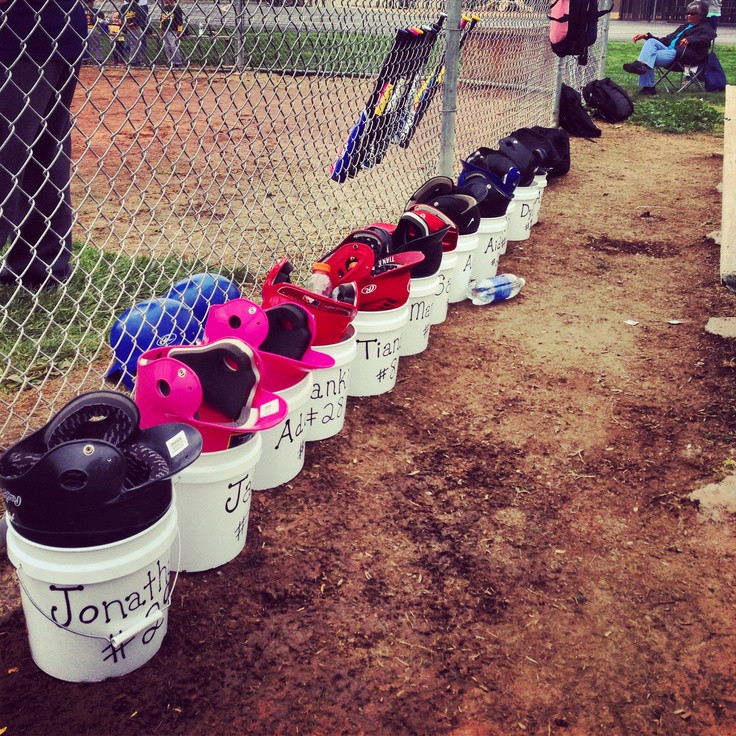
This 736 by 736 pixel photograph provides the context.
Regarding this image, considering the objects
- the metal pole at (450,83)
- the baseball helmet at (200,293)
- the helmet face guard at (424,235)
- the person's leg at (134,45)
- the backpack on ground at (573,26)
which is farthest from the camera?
the backpack on ground at (573,26)

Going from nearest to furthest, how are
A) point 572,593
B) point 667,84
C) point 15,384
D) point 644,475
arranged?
point 572,593 < point 644,475 < point 15,384 < point 667,84

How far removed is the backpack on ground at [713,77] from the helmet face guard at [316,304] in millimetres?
12437

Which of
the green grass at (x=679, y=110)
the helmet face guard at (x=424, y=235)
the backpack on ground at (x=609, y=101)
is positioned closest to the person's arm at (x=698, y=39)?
the green grass at (x=679, y=110)

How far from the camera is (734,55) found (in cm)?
1853

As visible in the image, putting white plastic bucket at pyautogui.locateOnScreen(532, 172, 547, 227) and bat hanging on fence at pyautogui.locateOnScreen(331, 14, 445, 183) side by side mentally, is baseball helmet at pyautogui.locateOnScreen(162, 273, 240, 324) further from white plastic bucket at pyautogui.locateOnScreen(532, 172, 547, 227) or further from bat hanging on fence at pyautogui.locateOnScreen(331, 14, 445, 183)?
white plastic bucket at pyautogui.locateOnScreen(532, 172, 547, 227)

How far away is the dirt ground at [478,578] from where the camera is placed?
75.0 inches

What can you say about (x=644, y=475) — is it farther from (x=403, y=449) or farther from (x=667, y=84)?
(x=667, y=84)

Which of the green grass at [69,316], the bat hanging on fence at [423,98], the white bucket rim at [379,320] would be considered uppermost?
the bat hanging on fence at [423,98]

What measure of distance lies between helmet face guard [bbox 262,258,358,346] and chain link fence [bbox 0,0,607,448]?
2.00ft

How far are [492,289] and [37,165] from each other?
255 cm

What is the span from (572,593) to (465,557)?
1.13 feet

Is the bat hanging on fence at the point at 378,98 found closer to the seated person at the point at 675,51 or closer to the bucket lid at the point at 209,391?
the bucket lid at the point at 209,391

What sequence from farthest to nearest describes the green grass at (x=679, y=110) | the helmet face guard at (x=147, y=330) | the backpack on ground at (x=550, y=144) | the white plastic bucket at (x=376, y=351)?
the green grass at (x=679, y=110), the backpack on ground at (x=550, y=144), the white plastic bucket at (x=376, y=351), the helmet face guard at (x=147, y=330)

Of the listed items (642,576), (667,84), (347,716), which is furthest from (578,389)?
(667,84)
